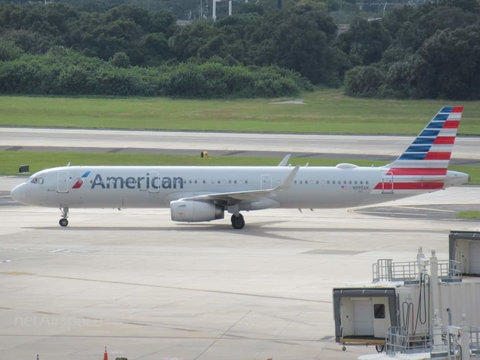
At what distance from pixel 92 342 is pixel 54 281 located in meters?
11.0

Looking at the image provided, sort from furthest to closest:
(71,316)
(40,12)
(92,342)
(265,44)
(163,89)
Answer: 1. (40,12)
2. (265,44)
3. (163,89)
4. (71,316)
5. (92,342)

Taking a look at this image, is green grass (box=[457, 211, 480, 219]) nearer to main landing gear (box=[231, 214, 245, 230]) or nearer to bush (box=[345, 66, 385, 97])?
main landing gear (box=[231, 214, 245, 230])

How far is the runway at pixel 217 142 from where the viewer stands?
93.9 meters

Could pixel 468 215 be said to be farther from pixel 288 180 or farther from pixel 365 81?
pixel 365 81

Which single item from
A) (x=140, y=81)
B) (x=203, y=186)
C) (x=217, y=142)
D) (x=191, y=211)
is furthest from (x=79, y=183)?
(x=140, y=81)

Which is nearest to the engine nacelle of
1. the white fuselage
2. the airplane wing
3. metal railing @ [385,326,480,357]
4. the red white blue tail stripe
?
the airplane wing

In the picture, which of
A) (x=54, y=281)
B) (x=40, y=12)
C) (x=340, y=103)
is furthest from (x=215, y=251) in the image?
(x=40, y=12)

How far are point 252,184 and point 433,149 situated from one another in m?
10.5

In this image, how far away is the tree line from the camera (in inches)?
5630

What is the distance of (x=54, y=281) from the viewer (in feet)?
136

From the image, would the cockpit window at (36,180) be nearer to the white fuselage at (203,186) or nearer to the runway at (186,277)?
the white fuselage at (203,186)

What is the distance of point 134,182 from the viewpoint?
57.6 meters

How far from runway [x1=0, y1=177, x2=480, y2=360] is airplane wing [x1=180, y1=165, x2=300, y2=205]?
1.76m

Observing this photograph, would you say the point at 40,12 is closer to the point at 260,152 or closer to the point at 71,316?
the point at 260,152
